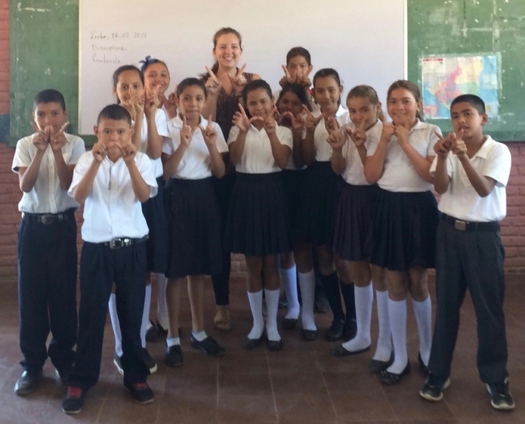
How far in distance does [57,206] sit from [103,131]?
39 centimetres


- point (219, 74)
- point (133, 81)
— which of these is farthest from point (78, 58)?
point (133, 81)

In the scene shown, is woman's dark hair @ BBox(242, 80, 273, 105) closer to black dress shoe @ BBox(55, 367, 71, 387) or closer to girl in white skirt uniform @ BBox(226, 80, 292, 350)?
girl in white skirt uniform @ BBox(226, 80, 292, 350)

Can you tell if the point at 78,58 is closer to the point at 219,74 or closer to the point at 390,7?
the point at 219,74

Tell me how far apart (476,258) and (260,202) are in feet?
3.50

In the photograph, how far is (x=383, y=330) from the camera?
8.98 feet

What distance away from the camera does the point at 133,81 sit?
2.69 m

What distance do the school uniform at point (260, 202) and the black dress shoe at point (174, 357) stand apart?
56 centimetres

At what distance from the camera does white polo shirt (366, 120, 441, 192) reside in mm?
2494

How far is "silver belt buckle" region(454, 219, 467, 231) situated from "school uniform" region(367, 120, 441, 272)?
0.21 m

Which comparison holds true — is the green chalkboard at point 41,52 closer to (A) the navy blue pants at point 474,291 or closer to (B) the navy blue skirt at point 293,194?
(B) the navy blue skirt at point 293,194

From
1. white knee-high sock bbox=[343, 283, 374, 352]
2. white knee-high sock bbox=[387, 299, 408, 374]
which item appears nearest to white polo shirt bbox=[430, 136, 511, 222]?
white knee-high sock bbox=[387, 299, 408, 374]

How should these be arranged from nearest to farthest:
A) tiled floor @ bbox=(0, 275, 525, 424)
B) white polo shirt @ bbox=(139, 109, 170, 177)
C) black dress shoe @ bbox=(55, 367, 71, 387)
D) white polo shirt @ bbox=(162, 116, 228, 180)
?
tiled floor @ bbox=(0, 275, 525, 424) < black dress shoe @ bbox=(55, 367, 71, 387) < white polo shirt @ bbox=(139, 109, 170, 177) < white polo shirt @ bbox=(162, 116, 228, 180)

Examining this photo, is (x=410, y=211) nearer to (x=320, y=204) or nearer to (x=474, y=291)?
(x=474, y=291)

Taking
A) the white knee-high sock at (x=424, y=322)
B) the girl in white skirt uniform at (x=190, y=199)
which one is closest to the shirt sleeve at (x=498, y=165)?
the white knee-high sock at (x=424, y=322)
